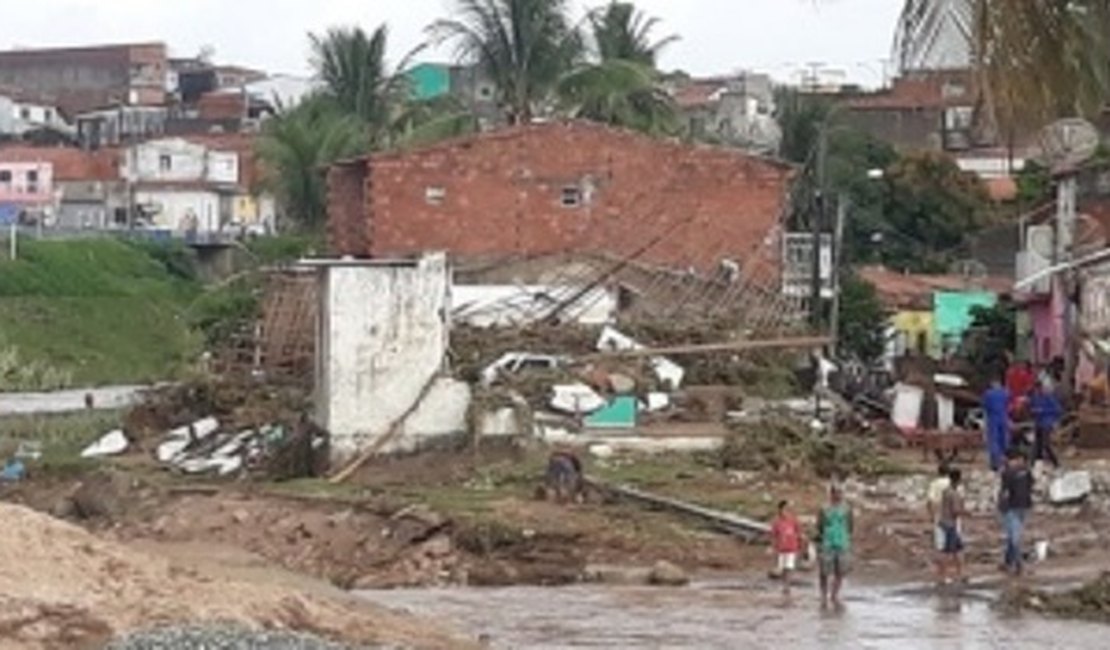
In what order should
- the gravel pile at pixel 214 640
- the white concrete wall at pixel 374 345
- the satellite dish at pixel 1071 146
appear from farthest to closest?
1. the white concrete wall at pixel 374 345
2. the satellite dish at pixel 1071 146
3. the gravel pile at pixel 214 640

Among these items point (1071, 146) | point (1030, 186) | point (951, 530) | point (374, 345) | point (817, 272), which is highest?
point (1030, 186)

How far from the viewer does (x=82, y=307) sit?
79.1 meters

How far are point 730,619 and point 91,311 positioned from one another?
56.9 metres

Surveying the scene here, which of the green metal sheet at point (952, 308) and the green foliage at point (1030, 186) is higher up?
the green foliage at point (1030, 186)

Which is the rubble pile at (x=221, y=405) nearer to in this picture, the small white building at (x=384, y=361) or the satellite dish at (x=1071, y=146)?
the small white building at (x=384, y=361)

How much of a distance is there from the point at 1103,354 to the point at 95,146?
85303 millimetres

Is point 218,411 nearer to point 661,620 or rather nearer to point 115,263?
point 661,620

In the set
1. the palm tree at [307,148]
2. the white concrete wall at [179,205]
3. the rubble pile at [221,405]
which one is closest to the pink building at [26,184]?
the white concrete wall at [179,205]

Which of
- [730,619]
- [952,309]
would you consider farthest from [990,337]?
[730,619]

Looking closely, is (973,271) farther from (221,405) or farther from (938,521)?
(938,521)

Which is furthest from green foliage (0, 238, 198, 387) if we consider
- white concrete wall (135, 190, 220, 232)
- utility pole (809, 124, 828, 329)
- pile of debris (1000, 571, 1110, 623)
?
pile of debris (1000, 571, 1110, 623)

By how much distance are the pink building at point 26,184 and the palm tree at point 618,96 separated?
4359cm

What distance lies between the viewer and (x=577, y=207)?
50438mm

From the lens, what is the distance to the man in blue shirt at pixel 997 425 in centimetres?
3266
